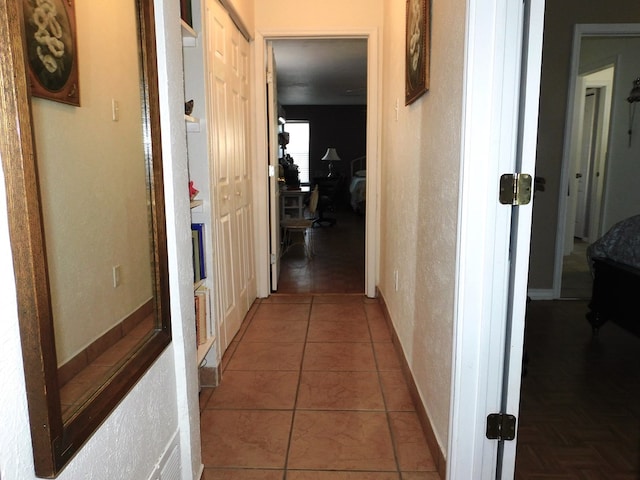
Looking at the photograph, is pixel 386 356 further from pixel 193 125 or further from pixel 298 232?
pixel 298 232

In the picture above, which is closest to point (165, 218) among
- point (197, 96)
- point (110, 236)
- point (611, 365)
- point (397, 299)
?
point (110, 236)

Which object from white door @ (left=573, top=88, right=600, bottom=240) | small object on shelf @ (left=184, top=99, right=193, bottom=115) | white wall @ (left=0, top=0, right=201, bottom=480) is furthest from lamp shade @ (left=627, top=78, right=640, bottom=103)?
white wall @ (left=0, top=0, right=201, bottom=480)

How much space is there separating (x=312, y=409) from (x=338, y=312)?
1.41 m

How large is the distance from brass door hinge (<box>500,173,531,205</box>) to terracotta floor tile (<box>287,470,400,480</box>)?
1.04 m

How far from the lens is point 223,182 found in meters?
2.68

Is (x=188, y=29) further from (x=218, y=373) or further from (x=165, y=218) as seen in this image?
(x=218, y=373)

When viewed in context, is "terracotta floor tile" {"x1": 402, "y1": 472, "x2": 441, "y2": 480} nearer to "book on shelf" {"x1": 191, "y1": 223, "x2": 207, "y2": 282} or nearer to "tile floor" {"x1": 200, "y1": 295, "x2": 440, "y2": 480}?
"tile floor" {"x1": 200, "y1": 295, "x2": 440, "y2": 480}

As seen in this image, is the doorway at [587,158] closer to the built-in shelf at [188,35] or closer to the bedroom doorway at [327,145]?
the bedroom doorway at [327,145]

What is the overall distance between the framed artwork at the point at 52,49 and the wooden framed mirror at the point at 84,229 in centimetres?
2

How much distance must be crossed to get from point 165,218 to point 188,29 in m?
1.07

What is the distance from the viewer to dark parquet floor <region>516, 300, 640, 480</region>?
1.74 metres

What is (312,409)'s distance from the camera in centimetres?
215

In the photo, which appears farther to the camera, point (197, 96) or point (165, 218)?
point (197, 96)

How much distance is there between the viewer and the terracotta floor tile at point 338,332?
9.84ft
